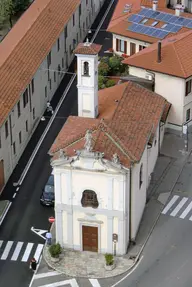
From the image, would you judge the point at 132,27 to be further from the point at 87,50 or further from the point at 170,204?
the point at 170,204

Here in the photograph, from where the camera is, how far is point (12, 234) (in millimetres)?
78812

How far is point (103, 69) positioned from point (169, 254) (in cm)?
3269

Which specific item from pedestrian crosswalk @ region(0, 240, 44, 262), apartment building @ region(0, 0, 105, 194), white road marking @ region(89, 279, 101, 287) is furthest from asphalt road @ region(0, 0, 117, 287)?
white road marking @ region(89, 279, 101, 287)

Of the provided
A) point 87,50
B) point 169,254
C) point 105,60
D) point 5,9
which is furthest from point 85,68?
point 5,9

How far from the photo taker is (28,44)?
3834 inches

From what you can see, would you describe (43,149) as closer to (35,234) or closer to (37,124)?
(37,124)

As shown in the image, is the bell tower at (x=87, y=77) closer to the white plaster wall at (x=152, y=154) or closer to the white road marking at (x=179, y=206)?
the white plaster wall at (x=152, y=154)

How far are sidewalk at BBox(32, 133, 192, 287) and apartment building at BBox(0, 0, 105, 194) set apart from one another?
1498 cm

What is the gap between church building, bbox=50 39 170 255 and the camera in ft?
234

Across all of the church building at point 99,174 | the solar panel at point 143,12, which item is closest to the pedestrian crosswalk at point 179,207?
the church building at point 99,174

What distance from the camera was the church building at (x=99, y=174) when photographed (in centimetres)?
7144

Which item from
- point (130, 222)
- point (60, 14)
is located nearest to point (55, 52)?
point (60, 14)

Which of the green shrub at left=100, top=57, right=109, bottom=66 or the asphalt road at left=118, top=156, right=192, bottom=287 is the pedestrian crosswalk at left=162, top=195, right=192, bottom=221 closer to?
the asphalt road at left=118, top=156, right=192, bottom=287

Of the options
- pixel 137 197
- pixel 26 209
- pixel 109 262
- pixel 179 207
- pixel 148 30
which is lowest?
pixel 109 262
